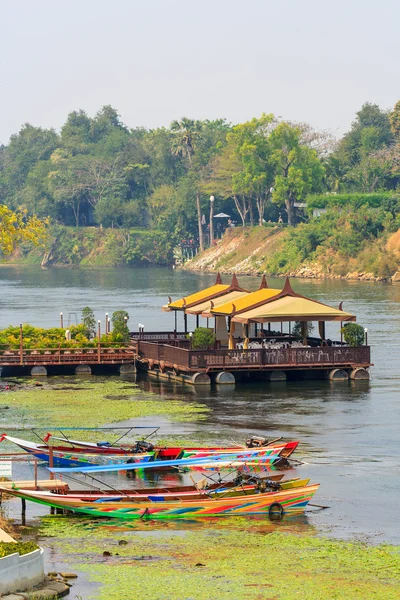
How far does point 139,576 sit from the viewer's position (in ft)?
90.2

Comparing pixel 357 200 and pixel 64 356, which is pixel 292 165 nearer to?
pixel 357 200

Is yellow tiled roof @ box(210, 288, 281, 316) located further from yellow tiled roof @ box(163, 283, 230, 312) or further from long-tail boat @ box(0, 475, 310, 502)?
long-tail boat @ box(0, 475, 310, 502)

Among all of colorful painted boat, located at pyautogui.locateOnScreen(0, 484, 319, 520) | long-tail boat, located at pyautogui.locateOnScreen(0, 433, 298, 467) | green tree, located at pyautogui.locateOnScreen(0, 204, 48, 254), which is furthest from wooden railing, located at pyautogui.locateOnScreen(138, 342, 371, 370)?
colorful painted boat, located at pyautogui.locateOnScreen(0, 484, 319, 520)

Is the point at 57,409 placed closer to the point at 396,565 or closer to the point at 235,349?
the point at 235,349

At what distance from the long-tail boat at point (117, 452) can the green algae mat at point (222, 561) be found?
15.0 feet

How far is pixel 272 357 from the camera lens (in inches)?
2250

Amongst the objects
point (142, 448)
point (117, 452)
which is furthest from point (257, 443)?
point (117, 452)

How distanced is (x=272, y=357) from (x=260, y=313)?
82.2 inches

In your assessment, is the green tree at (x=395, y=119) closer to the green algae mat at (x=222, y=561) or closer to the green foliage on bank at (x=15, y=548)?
the green algae mat at (x=222, y=561)

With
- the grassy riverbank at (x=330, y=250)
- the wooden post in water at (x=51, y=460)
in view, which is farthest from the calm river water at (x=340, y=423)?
the grassy riverbank at (x=330, y=250)

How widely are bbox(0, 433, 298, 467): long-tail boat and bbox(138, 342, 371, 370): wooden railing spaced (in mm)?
18456

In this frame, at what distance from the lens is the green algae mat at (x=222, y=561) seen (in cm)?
2659

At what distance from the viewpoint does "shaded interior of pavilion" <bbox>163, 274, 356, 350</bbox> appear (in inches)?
2259

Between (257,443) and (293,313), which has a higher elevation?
(293,313)
